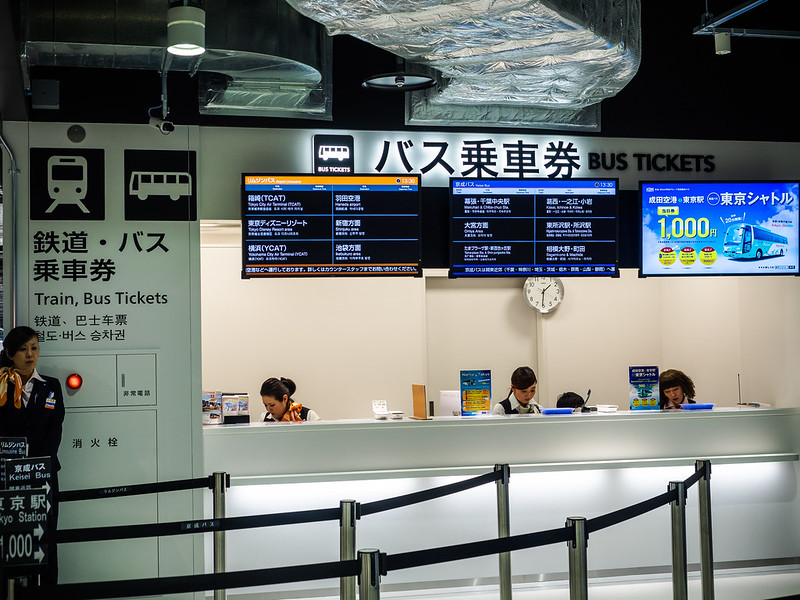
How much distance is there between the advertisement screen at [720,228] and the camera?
19.6ft

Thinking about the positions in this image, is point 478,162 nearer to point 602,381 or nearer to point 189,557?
point 189,557

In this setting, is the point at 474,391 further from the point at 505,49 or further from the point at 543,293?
the point at 543,293

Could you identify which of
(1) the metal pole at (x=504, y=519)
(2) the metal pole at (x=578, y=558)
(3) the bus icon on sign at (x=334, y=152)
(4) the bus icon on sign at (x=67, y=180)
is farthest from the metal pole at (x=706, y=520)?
(4) the bus icon on sign at (x=67, y=180)

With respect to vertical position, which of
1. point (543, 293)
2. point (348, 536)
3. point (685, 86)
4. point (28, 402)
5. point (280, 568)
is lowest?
point (348, 536)

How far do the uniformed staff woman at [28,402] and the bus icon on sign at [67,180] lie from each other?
84cm

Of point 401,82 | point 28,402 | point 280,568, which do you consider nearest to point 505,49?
point 401,82

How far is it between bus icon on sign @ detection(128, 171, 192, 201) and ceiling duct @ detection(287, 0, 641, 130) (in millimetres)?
1439

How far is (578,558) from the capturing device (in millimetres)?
3404

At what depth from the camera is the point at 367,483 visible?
5.79m

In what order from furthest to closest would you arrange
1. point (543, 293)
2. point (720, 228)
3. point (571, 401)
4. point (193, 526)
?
point (543, 293) → point (571, 401) → point (720, 228) → point (193, 526)

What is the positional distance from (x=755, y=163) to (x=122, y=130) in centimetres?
418

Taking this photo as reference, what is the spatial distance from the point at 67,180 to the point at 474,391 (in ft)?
9.39

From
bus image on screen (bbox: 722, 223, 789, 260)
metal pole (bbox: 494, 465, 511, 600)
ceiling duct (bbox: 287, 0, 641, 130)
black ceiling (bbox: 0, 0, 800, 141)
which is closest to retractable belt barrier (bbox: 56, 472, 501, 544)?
metal pole (bbox: 494, 465, 511, 600)

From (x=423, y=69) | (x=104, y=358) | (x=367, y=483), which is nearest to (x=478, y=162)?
(x=423, y=69)
